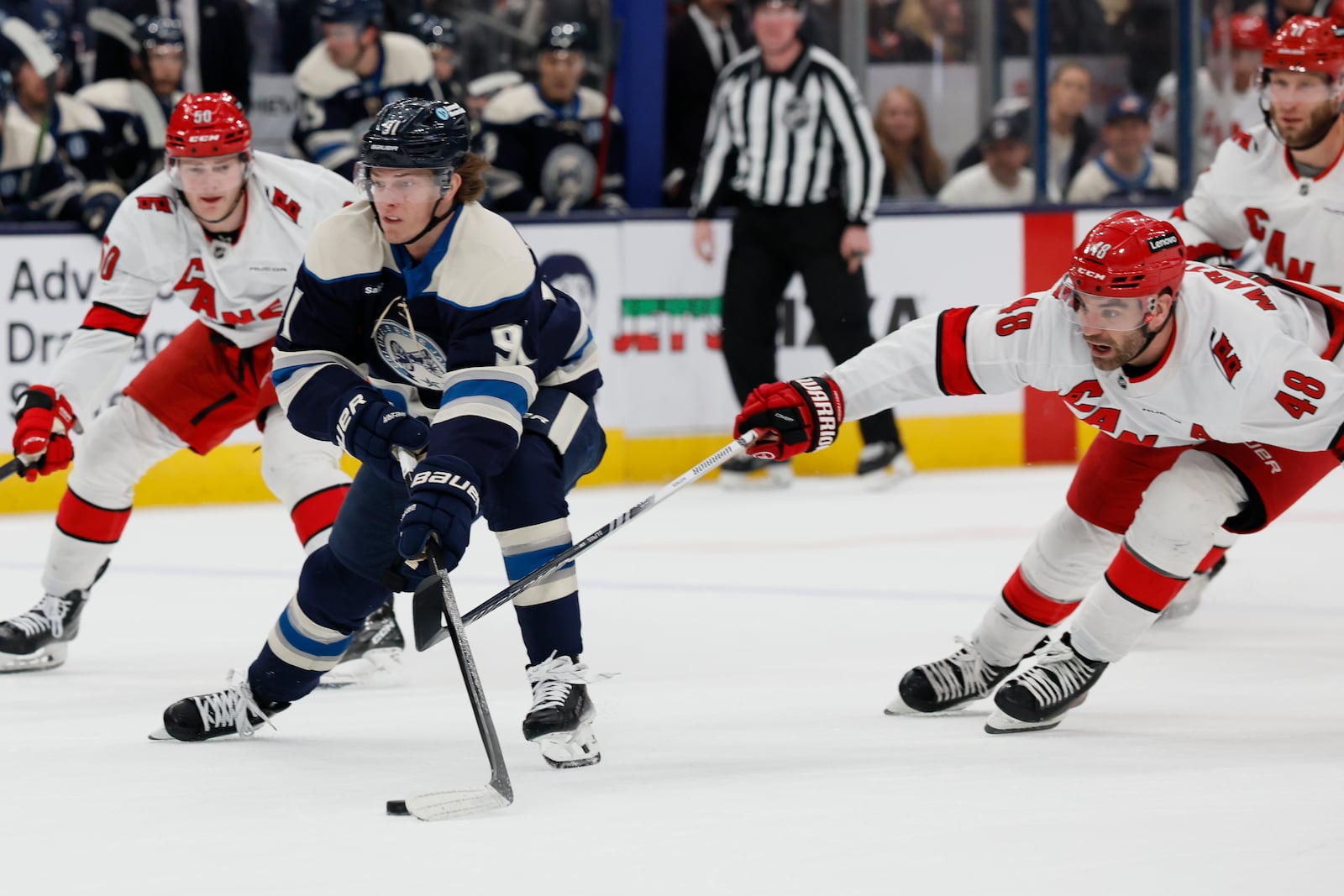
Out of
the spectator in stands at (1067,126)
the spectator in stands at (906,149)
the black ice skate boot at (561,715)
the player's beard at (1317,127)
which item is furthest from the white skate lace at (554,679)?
the spectator in stands at (1067,126)

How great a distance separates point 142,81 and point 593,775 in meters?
4.19

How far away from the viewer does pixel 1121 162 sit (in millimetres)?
7914

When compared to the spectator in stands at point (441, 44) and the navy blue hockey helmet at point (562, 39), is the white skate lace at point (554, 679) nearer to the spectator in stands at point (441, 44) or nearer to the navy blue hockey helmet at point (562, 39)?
the spectator in stands at point (441, 44)

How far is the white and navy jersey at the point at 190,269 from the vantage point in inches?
162

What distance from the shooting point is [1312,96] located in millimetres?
4379

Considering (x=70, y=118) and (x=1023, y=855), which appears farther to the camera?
(x=70, y=118)

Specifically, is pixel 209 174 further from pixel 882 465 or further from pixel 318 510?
pixel 882 465

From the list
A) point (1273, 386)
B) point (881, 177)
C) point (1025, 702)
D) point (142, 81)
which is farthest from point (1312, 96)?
point (142, 81)

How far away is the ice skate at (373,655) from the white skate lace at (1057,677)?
1339 mm

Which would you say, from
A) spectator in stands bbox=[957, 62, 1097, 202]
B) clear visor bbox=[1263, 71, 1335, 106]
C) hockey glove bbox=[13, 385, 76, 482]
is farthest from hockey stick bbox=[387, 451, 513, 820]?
spectator in stands bbox=[957, 62, 1097, 202]

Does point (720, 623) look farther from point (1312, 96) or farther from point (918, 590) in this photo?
point (1312, 96)

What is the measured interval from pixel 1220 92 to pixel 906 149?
1.38 metres

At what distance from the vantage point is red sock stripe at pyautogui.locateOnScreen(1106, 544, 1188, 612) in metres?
3.37

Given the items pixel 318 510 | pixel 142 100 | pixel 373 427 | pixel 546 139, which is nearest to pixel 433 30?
pixel 546 139
